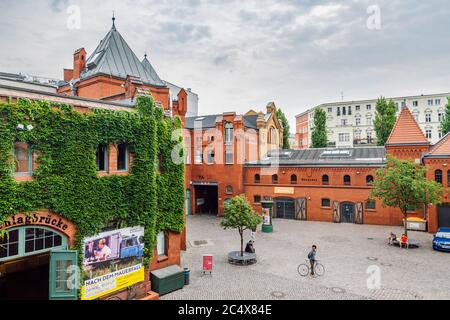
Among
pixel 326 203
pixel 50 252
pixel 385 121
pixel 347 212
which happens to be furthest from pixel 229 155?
pixel 50 252

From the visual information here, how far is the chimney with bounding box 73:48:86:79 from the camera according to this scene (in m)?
27.5

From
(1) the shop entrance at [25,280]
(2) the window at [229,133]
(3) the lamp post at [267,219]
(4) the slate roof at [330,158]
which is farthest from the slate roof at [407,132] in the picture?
(1) the shop entrance at [25,280]

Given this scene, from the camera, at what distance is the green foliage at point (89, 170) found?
36.6 feet

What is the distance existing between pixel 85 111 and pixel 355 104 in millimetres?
68659

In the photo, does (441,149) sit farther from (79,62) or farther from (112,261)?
(79,62)

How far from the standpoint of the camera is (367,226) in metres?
30.8

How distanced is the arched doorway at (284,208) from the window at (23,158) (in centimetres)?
2821

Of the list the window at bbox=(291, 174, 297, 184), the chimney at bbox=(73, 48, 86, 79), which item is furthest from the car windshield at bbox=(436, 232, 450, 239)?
the chimney at bbox=(73, 48, 86, 79)

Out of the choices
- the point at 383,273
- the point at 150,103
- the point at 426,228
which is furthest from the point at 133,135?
the point at 426,228

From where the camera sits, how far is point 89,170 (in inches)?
516

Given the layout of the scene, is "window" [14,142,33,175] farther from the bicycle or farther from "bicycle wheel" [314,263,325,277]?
"bicycle wheel" [314,263,325,277]

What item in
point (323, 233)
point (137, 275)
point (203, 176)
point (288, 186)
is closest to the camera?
point (137, 275)

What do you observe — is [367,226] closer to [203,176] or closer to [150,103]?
[203,176]

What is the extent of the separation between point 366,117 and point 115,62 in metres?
59.5
